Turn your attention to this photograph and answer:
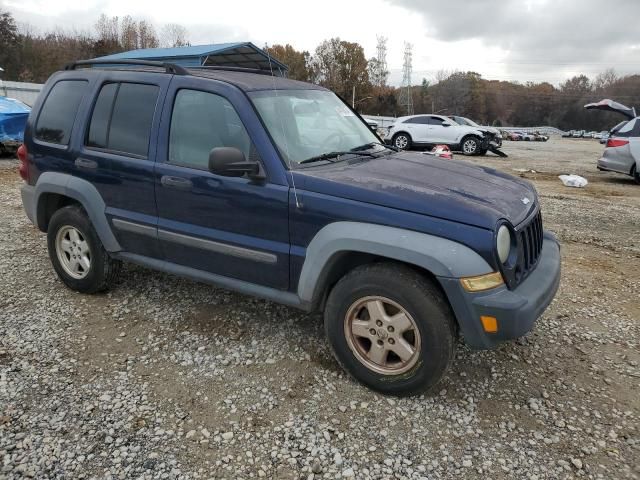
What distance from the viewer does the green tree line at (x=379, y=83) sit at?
47.4m

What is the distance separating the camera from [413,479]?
2312 mm

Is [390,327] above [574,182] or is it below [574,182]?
below

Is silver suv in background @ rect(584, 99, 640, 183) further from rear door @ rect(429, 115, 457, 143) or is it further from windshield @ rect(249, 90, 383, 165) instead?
windshield @ rect(249, 90, 383, 165)

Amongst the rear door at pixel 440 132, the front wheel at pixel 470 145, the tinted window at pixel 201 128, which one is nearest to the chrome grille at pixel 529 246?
the tinted window at pixel 201 128

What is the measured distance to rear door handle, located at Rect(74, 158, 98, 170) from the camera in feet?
12.3

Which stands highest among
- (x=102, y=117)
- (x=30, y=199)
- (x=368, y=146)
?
(x=102, y=117)

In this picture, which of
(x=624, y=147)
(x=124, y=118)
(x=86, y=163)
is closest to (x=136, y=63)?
(x=124, y=118)

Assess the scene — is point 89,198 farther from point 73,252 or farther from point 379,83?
point 379,83

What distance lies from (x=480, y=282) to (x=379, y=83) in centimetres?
7833

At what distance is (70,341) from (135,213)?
3.35 feet

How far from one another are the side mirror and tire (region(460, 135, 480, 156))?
53.7 ft

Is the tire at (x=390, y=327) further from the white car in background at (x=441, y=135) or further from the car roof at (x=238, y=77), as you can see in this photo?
the white car in background at (x=441, y=135)

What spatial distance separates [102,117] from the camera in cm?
377

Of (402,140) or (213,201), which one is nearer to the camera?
(213,201)
